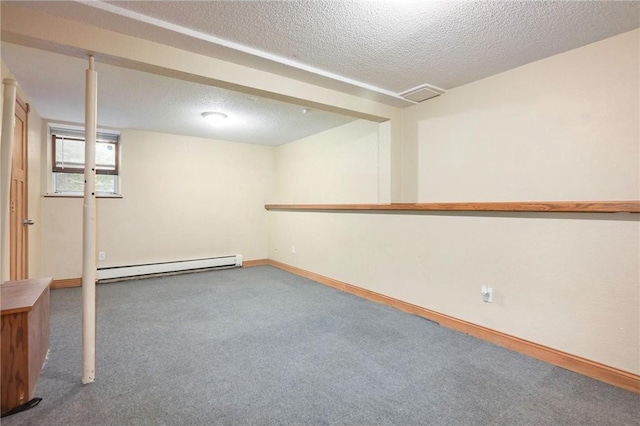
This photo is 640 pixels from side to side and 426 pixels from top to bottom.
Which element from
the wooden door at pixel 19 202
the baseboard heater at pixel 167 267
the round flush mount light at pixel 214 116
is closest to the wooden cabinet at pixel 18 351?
the wooden door at pixel 19 202

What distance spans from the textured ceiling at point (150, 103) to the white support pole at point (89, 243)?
2.51ft

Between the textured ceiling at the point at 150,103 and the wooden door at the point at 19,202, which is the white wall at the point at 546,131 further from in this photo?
the wooden door at the point at 19,202

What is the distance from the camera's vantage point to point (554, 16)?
176cm

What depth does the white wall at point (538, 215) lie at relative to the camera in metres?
1.94

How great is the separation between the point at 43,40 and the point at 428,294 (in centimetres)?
348

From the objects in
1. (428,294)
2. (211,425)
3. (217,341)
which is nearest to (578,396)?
(428,294)

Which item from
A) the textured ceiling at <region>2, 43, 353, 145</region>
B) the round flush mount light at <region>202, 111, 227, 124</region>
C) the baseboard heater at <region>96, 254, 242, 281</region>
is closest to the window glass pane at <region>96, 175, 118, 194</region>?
the textured ceiling at <region>2, 43, 353, 145</region>

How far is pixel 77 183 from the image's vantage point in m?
4.30

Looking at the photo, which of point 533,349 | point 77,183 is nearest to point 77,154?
point 77,183

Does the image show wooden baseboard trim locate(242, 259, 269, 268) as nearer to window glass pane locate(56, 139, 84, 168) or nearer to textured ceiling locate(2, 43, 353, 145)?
textured ceiling locate(2, 43, 353, 145)

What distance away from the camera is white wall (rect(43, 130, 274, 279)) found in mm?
4160

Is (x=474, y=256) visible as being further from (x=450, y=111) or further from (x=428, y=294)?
(x=450, y=111)

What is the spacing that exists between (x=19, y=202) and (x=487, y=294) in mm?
4489

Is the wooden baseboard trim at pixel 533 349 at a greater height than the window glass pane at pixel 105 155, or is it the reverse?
the window glass pane at pixel 105 155
